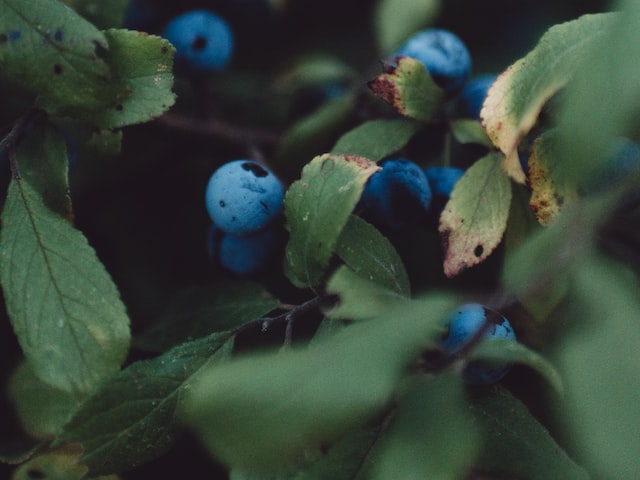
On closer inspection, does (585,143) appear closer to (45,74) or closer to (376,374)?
(376,374)

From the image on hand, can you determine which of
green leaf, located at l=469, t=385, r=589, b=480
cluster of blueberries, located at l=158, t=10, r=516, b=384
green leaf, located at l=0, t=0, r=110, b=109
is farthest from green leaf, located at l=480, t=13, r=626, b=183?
green leaf, located at l=0, t=0, r=110, b=109

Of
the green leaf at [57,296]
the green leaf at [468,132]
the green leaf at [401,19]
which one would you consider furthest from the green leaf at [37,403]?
the green leaf at [401,19]

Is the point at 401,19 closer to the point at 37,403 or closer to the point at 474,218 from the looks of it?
the point at 474,218

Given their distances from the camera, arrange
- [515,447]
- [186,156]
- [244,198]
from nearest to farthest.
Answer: [515,447], [244,198], [186,156]

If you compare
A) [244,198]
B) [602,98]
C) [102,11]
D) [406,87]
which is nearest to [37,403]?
[244,198]

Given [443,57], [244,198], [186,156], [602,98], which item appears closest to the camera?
[602,98]

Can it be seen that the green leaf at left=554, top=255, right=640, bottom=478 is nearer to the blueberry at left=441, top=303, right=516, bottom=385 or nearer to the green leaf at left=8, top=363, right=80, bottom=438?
the blueberry at left=441, top=303, right=516, bottom=385
